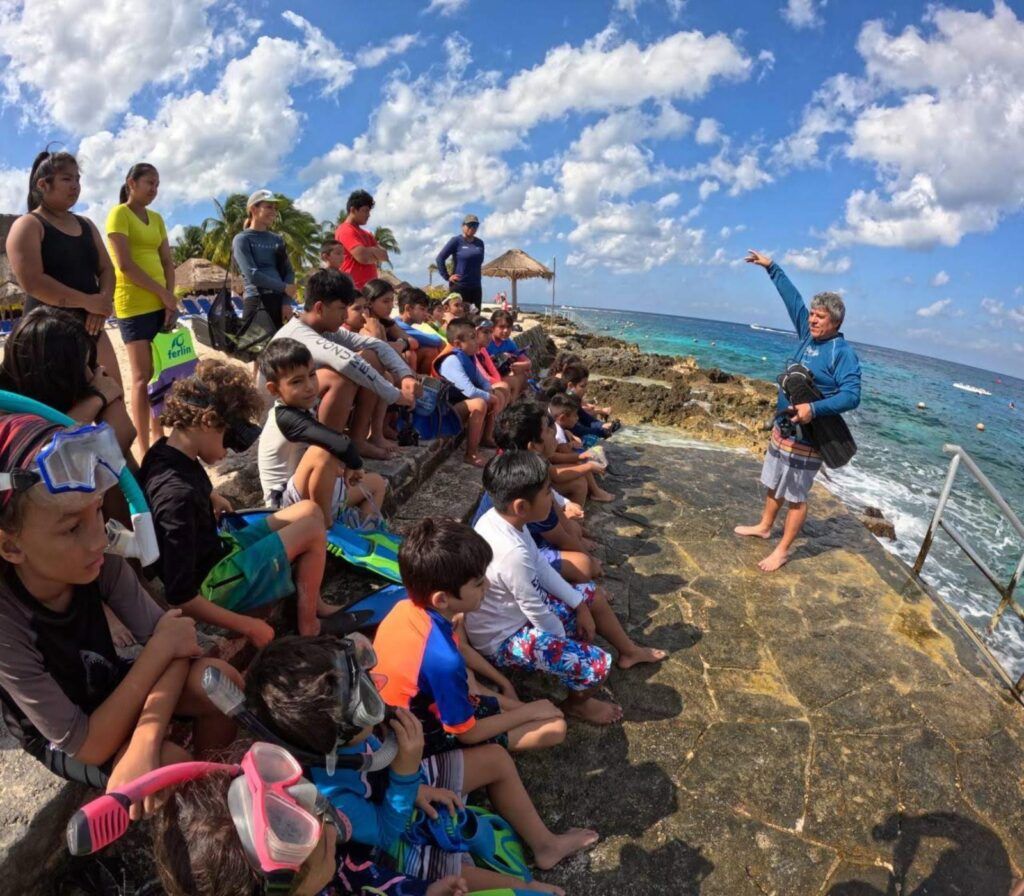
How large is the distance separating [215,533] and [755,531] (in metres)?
4.16

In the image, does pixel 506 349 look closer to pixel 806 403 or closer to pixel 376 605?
pixel 806 403

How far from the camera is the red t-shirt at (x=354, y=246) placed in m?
5.64

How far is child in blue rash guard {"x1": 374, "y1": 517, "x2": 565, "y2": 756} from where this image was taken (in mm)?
2002

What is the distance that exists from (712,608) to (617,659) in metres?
0.96

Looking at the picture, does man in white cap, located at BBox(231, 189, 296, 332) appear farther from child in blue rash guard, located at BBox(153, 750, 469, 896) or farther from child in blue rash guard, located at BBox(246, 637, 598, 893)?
child in blue rash guard, located at BBox(153, 750, 469, 896)

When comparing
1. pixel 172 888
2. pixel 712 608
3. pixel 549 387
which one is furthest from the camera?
pixel 549 387

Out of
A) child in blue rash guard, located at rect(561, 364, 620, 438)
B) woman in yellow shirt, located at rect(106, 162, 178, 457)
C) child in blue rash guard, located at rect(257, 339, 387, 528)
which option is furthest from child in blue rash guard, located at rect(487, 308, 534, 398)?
child in blue rash guard, located at rect(257, 339, 387, 528)

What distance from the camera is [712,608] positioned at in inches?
151

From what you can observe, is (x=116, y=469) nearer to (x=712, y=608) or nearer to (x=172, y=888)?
(x=172, y=888)

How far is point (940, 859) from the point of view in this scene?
2.29 meters

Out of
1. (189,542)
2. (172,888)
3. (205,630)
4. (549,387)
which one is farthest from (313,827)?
(549,387)

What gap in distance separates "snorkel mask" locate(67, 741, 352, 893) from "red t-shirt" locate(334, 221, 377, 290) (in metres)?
5.02

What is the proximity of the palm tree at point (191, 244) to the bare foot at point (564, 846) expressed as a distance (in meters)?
32.2

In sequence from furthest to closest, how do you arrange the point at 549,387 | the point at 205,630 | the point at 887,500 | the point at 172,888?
the point at 887,500, the point at 549,387, the point at 205,630, the point at 172,888
